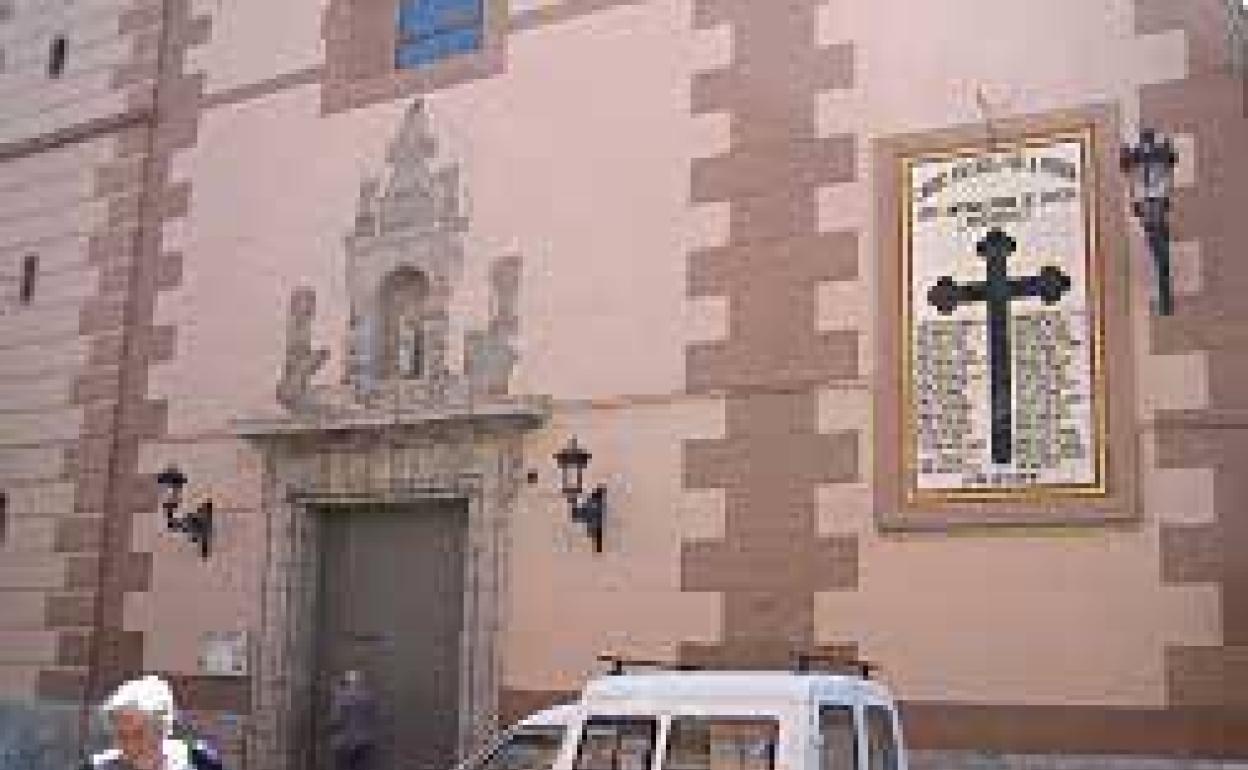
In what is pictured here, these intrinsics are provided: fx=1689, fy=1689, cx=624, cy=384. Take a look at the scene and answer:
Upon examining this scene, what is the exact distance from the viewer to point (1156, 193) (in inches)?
411

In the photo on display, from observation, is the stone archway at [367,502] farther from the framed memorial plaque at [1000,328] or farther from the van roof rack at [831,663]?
the framed memorial plaque at [1000,328]

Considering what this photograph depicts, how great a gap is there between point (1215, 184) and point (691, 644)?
476cm

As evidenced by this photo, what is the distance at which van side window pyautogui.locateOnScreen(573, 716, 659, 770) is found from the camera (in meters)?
8.13

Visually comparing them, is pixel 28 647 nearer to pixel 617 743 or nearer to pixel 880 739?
pixel 617 743

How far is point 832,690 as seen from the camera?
8211mm

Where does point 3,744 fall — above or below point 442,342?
below

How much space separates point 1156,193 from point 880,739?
13.3 feet

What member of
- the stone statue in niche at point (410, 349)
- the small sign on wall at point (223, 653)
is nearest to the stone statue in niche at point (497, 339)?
the stone statue in niche at point (410, 349)

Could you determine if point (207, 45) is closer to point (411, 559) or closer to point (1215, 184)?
point (411, 559)

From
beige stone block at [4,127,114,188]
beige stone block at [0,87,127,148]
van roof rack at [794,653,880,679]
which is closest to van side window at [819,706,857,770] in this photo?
van roof rack at [794,653,880,679]

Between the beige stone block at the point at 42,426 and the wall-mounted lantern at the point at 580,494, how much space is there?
6.10 meters

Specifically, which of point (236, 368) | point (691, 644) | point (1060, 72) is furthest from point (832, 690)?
point (236, 368)

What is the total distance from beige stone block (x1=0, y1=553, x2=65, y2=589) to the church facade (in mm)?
40

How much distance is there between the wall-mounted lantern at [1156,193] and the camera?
→ 10391 millimetres
